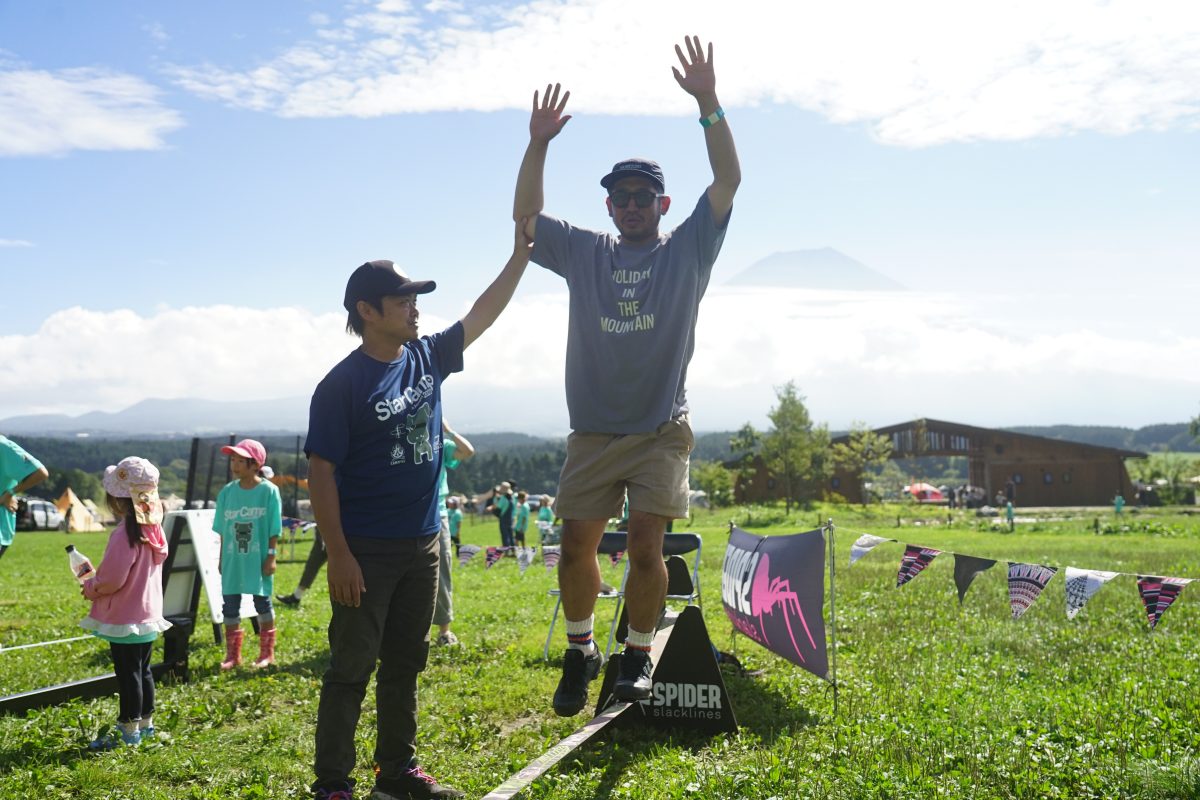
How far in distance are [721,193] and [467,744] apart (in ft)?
11.6

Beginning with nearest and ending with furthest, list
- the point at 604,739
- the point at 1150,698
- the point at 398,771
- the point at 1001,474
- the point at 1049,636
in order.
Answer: the point at 398,771
the point at 604,739
the point at 1150,698
the point at 1049,636
the point at 1001,474

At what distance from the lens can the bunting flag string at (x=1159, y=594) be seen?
6852 millimetres

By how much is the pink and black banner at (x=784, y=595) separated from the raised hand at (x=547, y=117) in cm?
295

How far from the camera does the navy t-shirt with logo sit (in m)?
4.09

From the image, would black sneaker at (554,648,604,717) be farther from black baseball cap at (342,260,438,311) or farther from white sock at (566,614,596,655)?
black baseball cap at (342,260,438,311)

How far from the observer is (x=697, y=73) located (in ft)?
15.0

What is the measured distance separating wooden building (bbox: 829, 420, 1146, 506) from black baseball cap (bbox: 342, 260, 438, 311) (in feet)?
223

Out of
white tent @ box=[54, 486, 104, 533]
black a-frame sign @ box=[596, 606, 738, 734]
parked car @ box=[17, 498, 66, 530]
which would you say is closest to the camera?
black a-frame sign @ box=[596, 606, 738, 734]

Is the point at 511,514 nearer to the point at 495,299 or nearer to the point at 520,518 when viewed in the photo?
the point at 520,518

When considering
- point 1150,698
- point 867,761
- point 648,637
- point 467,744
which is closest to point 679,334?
point 648,637

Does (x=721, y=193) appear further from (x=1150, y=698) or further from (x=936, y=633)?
(x=936, y=633)

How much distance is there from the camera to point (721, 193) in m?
4.64

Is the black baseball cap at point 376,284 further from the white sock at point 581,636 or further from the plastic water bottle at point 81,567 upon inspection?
the plastic water bottle at point 81,567

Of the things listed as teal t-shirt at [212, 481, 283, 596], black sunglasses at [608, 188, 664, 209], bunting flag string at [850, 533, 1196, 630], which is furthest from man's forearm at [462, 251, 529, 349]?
teal t-shirt at [212, 481, 283, 596]
